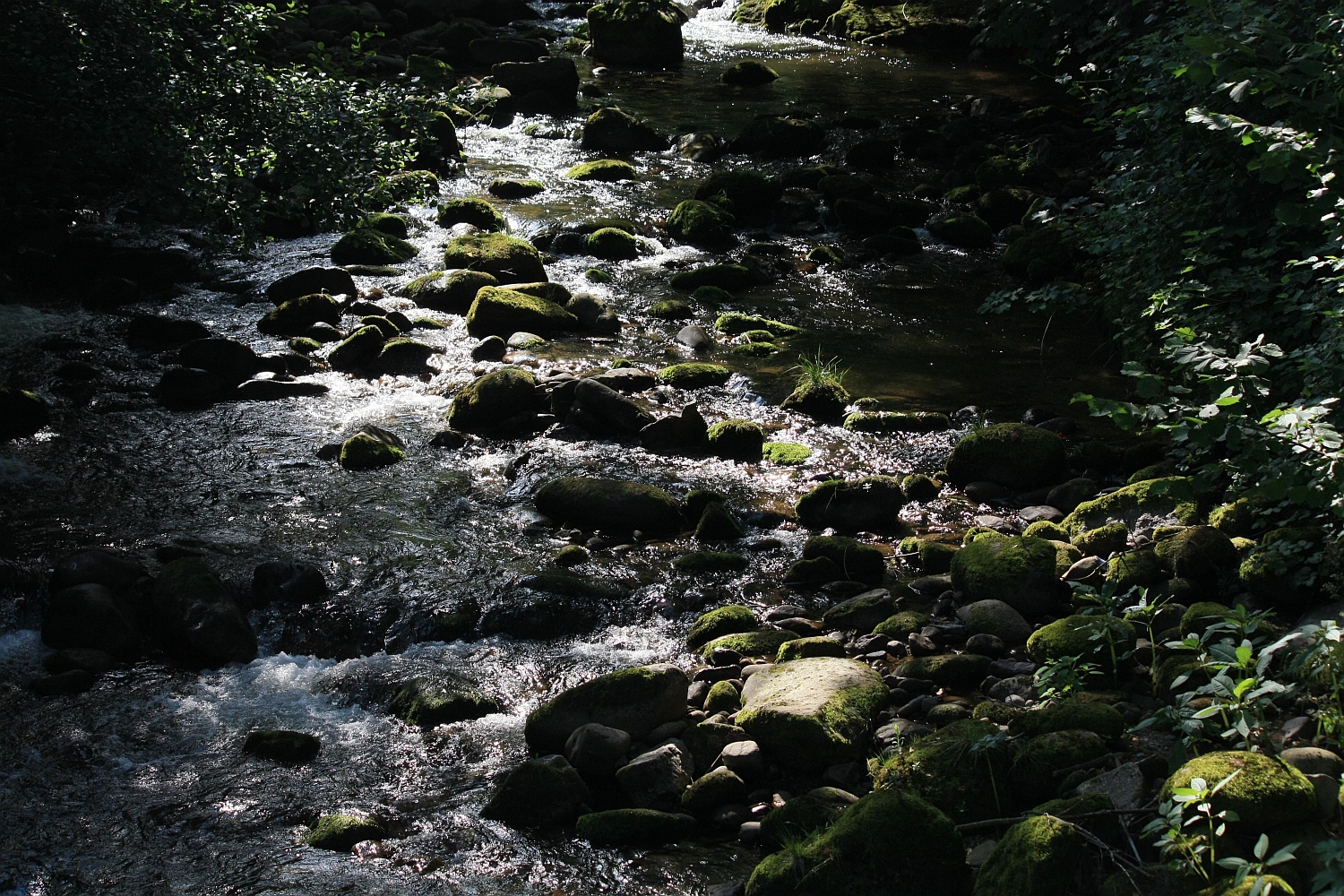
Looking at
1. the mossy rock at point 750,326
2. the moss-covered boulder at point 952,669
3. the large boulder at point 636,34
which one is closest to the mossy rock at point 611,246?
the mossy rock at point 750,326

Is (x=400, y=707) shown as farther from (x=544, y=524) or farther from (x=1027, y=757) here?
(x=1027, y=757)

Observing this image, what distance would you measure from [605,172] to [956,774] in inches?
500

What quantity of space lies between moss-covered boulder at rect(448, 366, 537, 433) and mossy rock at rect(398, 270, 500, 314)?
260 centimetres

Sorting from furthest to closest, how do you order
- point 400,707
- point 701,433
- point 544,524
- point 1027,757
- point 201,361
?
point 201,361 < point 701,433 < point 544,524 < point 400,707 < point 1027,757

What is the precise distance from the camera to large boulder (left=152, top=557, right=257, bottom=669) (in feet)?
19.7

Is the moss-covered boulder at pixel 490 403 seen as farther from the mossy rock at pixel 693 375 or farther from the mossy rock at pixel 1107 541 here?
the mossy rock at pixel 1107 541

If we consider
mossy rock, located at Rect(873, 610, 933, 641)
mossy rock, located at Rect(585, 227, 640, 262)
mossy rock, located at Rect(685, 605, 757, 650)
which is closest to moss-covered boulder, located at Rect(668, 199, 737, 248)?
mossy rock, located at Rect(585, 227, 640, 262)

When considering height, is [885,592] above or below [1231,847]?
below

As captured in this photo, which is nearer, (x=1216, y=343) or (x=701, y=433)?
(x=1216, y=343)

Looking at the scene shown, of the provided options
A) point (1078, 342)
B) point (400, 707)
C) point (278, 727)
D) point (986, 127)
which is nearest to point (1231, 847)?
point (400, 707)

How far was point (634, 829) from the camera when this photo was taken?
457 centimetres

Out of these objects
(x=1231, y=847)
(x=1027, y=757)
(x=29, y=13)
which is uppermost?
(x=29, y=13)

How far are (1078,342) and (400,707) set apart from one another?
24.9ft

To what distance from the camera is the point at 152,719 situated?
18.0 feet
